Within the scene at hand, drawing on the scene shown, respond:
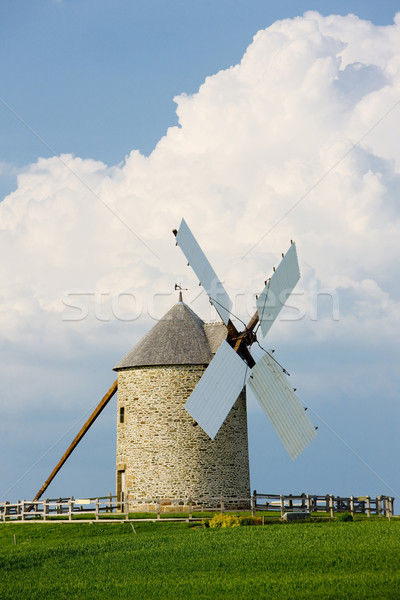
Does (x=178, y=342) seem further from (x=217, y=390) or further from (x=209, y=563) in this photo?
(x=209, y=563)

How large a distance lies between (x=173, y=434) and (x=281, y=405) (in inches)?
172

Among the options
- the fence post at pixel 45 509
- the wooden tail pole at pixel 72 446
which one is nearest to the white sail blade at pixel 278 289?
the wooden tail pole at pixel 72 446

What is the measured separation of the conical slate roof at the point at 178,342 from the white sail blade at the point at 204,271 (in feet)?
6.58

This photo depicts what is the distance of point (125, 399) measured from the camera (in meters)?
33.6

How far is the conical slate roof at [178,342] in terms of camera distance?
1291 inches

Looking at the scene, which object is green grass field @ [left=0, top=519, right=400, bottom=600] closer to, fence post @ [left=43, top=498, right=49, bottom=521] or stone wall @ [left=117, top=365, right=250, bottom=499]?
stone wall @ [left=117, top=365, right=250, bottom=499]

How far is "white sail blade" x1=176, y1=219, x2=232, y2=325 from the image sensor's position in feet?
97.2

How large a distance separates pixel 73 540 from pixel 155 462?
5.97 meters

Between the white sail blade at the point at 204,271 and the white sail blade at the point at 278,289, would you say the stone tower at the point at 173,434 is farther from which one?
the white sail blade at the point at 204,271

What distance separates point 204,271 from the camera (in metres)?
30.7

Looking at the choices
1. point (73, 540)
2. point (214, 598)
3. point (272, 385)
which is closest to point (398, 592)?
point (214, 598)

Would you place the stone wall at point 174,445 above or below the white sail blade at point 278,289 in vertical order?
below

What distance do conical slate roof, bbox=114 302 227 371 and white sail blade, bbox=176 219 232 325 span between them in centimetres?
201

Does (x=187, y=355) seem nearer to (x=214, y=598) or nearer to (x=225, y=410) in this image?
(x=225, y=410)
